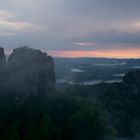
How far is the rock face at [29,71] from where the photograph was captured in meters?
65.1

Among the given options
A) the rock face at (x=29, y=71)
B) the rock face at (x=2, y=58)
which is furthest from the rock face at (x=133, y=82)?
the rock face at (x=2, y=58)

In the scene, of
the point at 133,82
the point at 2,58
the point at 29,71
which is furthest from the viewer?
the point at 133,82

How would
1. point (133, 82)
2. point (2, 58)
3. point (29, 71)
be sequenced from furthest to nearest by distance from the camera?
point (133, 82)
point (2, 58)
point (29, 71)

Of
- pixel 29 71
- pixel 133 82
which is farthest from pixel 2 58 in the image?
pixel 133 82

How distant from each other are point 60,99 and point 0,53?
14816 millimetres

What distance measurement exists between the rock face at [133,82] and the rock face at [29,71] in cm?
2444

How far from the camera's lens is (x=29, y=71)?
65.6m

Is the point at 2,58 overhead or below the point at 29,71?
overhead

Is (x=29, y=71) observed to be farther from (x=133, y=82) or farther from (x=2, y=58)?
(x=133, y=82)

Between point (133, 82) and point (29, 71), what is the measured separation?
2973 centimetres

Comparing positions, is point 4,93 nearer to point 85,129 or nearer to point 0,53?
point 0,53

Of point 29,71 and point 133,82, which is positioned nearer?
point 29,71

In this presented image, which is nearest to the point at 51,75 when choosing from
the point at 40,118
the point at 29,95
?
the point at 29,95

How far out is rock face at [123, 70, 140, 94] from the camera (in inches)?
3371
